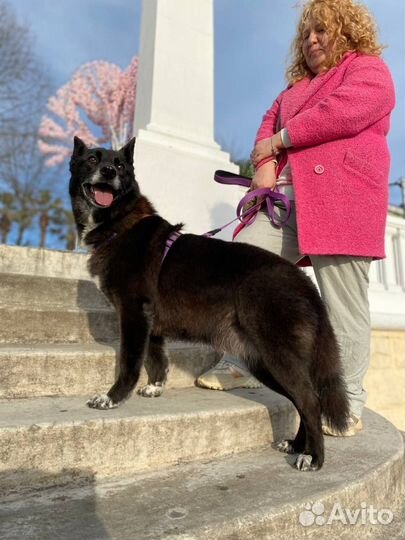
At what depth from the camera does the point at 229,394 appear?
2.61 meters

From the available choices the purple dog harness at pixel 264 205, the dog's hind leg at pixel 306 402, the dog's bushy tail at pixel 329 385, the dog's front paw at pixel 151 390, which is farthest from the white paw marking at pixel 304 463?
the purple dog harness at pixel 264 205

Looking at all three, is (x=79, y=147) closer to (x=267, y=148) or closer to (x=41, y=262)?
(x=267, y=148)

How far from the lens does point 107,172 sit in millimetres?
2785

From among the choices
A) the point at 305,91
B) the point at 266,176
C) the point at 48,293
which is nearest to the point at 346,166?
the point at 266,176

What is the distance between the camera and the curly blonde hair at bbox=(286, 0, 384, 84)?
8.05 feet

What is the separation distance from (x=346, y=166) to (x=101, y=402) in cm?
183

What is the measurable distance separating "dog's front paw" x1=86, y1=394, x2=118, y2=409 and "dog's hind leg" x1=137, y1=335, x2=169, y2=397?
15.8 inches

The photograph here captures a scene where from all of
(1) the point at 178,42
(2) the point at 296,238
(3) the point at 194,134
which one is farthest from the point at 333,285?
(1) the point at 178,42

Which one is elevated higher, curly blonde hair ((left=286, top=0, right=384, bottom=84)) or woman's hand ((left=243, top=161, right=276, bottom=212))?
curly blonde hair ((left=286, top=0, right=384, bottom=84))

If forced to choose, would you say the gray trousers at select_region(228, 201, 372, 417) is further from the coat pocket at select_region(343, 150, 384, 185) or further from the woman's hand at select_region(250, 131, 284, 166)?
the woman's hand at select_region(250, 131, 284, 166)

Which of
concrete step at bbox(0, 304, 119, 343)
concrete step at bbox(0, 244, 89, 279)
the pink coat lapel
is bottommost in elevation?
concrete step at bbox(0, 304, 119, 343)

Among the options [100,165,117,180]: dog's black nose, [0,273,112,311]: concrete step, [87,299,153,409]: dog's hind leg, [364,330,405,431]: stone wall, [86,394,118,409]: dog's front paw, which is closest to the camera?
[86,394,118,409]: dog's front paw

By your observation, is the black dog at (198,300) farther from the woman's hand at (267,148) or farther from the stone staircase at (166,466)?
the woman's hand at (267,148)

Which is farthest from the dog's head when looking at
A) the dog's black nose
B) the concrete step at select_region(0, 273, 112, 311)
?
the concrete step at select_region(0, 273, 112, 311)
